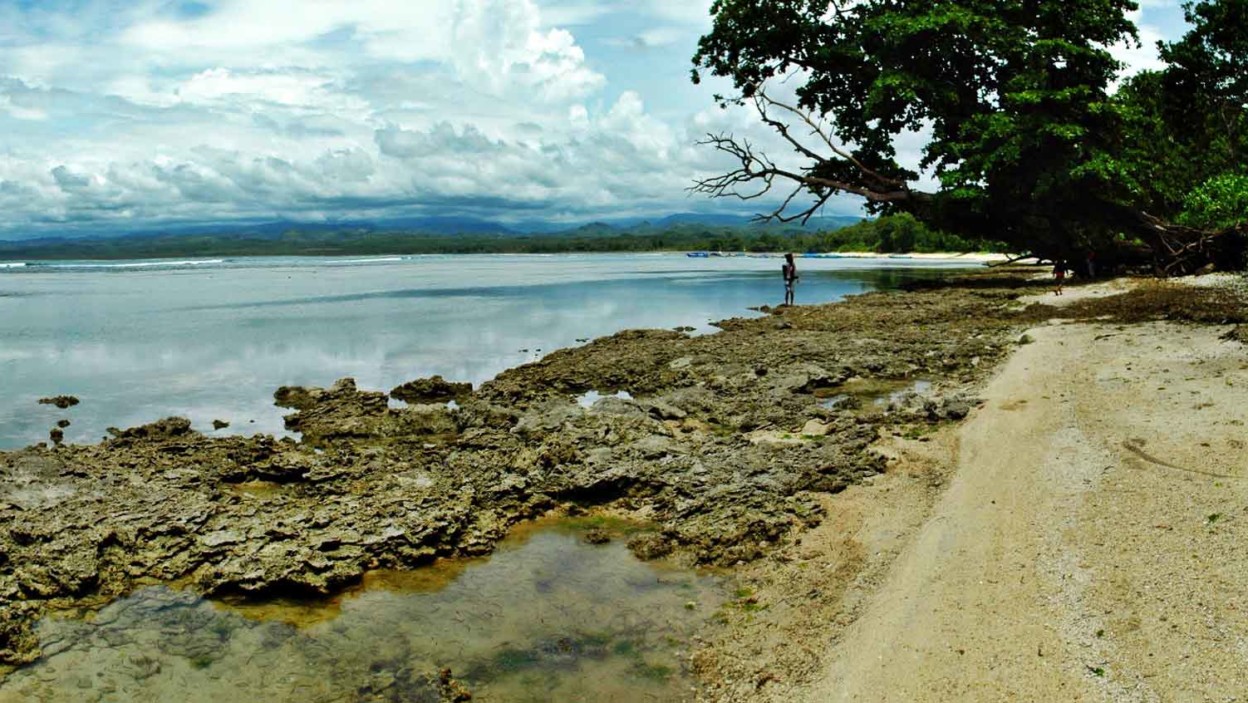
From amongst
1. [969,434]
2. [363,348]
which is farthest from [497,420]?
[363,348]

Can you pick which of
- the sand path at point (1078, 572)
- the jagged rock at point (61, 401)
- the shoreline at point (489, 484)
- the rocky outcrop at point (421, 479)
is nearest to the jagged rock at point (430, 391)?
the rocky outcrop at point (421, 479)

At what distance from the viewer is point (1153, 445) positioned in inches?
371

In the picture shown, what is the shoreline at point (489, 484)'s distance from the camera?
8258mm

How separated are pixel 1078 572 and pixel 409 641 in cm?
565

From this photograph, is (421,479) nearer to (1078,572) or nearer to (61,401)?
(1078,572)

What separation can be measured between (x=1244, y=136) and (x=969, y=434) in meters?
36.8

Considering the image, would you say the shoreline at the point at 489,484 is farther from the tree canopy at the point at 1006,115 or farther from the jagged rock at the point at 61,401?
the tree canopy at the point at 1006,115

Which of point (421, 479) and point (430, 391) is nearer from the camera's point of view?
point (421, 479)

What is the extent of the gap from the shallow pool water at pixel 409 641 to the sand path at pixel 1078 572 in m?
1.74

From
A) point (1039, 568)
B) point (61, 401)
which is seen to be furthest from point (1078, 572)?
point (61, 401)

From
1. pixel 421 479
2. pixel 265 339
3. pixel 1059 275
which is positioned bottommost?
pixel 421 479

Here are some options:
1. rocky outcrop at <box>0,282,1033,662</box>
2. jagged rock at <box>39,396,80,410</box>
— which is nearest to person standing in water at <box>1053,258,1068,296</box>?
rocky outcrop at <box>0,282,1033,662</box>

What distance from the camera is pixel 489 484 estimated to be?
10.7 m

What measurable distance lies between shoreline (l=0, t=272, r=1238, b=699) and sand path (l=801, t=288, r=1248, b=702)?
1.68 feet
